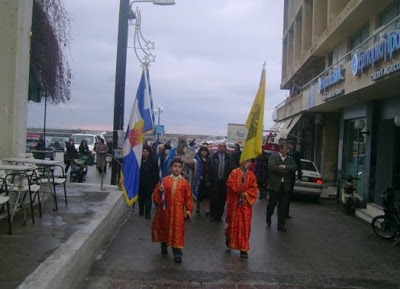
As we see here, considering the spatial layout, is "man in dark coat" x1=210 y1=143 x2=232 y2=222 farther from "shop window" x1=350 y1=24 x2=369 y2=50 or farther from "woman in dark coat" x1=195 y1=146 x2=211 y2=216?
"shop window" x1=350 y1=24 x2=369 y2=50

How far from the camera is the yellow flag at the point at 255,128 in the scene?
8.02 m

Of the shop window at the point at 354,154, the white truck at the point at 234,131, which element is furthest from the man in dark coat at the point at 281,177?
the white truck at the point at 234,131

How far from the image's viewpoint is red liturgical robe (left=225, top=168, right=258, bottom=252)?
7.54 meters

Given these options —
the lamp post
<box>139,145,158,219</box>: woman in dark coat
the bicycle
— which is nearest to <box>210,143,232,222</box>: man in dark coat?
<box>139,145,158,219</box>: woman in dark coat

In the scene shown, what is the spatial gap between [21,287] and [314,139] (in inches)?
973

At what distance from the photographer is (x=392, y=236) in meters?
9.79

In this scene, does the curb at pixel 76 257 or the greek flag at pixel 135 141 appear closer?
the curb at pixel 76 257

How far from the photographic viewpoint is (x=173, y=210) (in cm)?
699

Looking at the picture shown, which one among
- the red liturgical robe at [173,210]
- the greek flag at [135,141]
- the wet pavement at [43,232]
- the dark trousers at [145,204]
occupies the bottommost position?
the dark trousers at [145,204]

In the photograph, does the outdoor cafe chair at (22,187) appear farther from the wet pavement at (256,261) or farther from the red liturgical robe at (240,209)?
the red liturgical robe at (240,209)

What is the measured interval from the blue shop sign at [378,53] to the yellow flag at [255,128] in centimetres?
370

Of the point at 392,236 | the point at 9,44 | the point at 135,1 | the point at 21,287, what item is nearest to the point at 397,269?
the point at 392,236

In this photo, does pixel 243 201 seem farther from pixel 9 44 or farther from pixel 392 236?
pixel 9 44

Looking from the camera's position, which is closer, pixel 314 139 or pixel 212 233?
pixel 212 233
